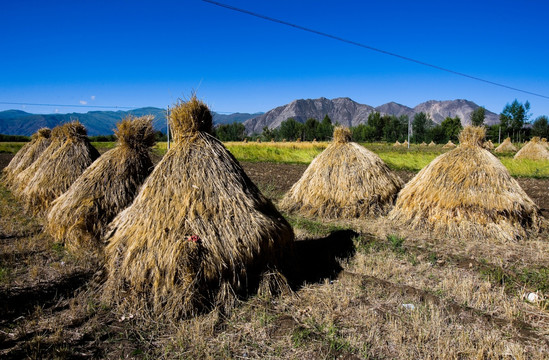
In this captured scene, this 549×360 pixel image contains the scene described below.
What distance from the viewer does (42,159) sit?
11516mm

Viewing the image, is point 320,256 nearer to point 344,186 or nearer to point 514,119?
point 344,186

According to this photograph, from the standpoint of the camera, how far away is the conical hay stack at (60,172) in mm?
8930

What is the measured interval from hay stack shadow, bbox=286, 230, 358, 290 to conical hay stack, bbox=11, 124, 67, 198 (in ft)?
25.6

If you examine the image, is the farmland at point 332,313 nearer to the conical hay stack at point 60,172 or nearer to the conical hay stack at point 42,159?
the conical hay stack at point 60,172

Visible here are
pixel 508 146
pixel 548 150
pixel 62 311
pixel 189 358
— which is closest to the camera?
pixel 189 358

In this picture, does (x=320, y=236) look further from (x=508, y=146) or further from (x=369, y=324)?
(x=508, y=146)

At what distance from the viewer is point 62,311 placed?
436 cm

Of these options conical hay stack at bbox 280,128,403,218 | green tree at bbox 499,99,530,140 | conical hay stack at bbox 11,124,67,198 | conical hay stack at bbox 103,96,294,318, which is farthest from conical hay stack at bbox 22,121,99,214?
green tree at bbox 499,99,530,140

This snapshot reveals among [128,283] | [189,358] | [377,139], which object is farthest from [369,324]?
[377,139]

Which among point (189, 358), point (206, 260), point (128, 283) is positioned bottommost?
point (189, 358)

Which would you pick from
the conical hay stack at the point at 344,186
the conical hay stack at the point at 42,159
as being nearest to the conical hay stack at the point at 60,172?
the conical hay stack at the point at 42,159

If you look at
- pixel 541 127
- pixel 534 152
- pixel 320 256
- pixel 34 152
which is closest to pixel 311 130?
pixel 541 127

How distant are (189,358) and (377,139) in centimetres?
8815

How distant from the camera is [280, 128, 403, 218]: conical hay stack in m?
9.98
